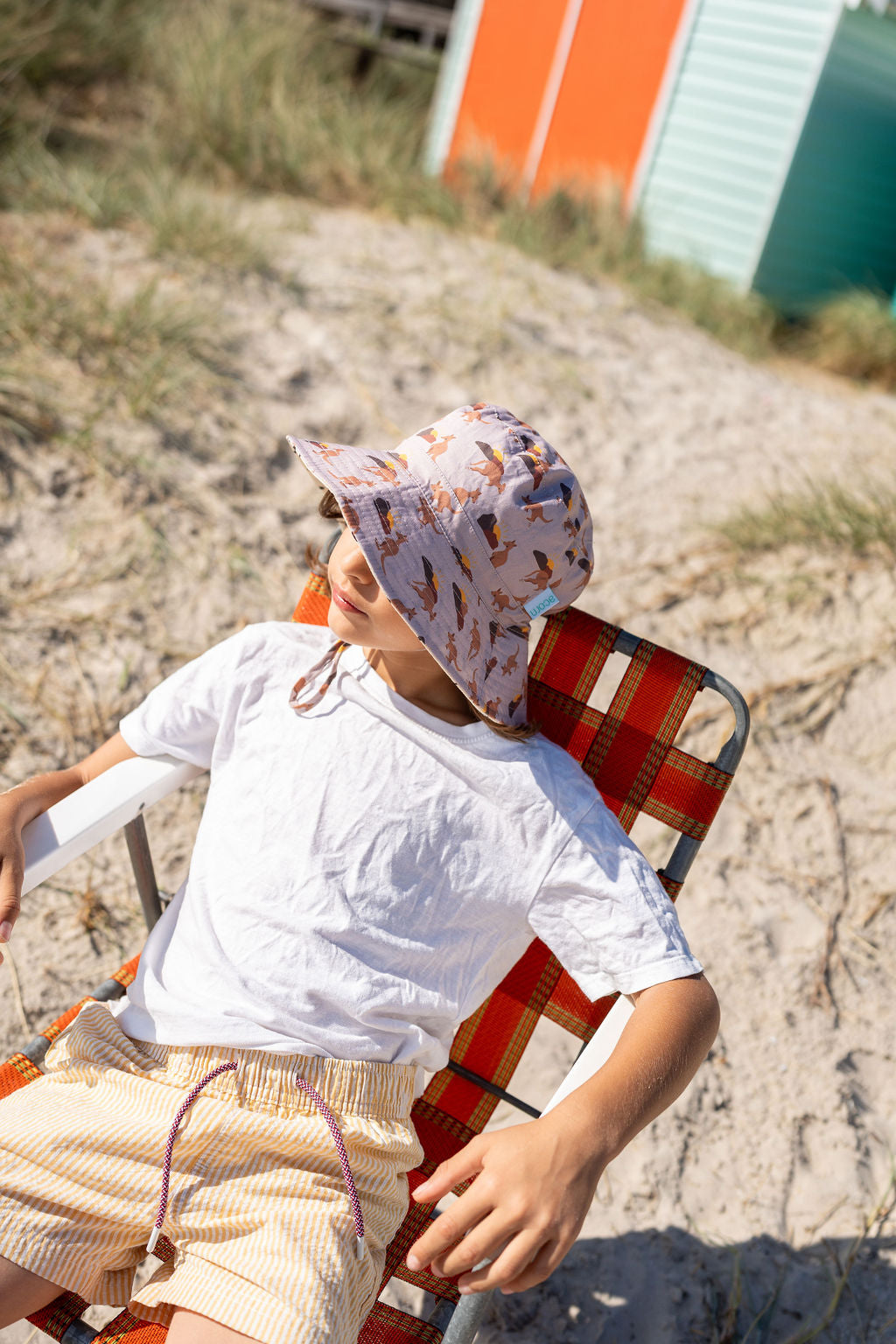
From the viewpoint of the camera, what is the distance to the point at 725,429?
4496 mm

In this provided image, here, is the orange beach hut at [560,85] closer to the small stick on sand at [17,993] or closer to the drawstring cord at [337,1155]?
the small stick on sand at [17,993]

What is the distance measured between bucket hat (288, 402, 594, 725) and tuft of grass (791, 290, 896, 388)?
5.24m

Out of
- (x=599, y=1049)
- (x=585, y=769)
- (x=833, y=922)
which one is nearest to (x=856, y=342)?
(x=833, y=922)

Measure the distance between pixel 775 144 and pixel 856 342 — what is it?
1.30 meters

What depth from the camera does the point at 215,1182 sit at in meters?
1.28

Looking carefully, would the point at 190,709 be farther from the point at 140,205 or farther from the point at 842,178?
the point at 842,178

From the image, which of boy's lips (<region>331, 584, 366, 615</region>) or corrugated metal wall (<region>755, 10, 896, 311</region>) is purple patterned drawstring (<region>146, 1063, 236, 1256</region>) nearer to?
boy's lips (<region>331, 584, 366, 615</region>)

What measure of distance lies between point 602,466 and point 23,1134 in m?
3.32

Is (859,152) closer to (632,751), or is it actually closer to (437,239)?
(437,239)

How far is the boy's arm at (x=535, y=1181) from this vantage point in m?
1.13

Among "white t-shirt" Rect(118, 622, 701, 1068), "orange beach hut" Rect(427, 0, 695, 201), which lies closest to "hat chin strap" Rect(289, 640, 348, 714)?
"white t-shirt" Rect(118, 622, 701, 1068)

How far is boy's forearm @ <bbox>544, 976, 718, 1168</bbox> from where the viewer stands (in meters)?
1.18

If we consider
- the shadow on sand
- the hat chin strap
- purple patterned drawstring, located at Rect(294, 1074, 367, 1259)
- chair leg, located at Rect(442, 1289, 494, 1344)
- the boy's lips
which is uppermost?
the boy's lips

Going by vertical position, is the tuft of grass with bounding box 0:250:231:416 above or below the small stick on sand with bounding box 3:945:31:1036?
above
